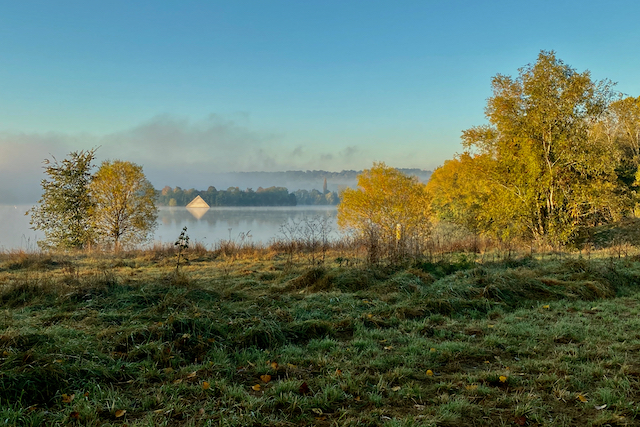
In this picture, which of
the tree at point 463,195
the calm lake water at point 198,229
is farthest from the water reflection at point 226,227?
the tree at point 463,195

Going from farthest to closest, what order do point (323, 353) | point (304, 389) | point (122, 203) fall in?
point (122, 203) → point (323, 353) → point (304, 389)

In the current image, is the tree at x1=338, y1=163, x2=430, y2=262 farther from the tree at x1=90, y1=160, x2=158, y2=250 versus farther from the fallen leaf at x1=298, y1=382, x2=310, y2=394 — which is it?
the fallen leaf at x1=298, y1=382, x2=310, y2=394

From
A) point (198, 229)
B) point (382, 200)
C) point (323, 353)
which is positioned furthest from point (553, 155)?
point (198, 229)

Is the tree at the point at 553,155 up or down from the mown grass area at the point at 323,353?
up

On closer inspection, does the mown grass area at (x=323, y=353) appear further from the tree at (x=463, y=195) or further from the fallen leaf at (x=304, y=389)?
the tree at (x=463, y=195)

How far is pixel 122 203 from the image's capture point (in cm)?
2805

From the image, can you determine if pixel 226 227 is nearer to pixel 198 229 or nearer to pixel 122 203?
pixel 198 229

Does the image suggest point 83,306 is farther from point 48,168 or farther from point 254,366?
point 48,168

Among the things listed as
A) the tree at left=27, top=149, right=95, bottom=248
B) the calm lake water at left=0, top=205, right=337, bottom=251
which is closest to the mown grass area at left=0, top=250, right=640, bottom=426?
the calm lake water at left=0, top=205, right=337, bottom=251

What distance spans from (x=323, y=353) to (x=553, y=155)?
19.3 metres

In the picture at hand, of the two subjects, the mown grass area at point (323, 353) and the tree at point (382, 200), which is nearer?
the mown grass area at point (323, 353)

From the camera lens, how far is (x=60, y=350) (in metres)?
4.02

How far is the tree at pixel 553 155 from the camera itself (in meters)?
18.4

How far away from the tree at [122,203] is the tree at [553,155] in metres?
24.3
